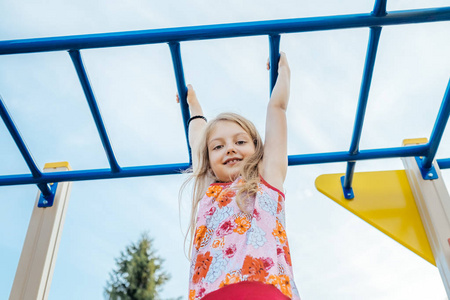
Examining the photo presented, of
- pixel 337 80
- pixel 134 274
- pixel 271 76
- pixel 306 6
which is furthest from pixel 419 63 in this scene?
pixel 134 274

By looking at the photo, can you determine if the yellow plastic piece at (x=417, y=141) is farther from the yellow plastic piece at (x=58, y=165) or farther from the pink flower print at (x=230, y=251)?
the yellow plastic piece at (x=58, y=165)

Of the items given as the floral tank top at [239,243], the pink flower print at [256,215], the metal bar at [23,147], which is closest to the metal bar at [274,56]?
the floral tank top at [239,243]

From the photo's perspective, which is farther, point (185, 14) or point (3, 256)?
point (3, 256)

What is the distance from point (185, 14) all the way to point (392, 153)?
0.94 m

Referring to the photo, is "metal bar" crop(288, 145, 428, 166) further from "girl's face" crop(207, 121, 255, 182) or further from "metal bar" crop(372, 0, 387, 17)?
"metal bar" crop(372, 0, 387, 17)

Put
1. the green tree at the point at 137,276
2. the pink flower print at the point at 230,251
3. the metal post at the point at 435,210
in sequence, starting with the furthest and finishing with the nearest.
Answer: the green tree at the point at 137,276, the metal post at the point at 435,210, the pink flower print at the point at 230,251

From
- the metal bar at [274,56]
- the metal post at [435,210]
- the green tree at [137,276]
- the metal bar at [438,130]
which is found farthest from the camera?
the green tree at [137,276]

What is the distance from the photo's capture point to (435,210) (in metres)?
1.68

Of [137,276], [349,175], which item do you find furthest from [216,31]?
[137,276]

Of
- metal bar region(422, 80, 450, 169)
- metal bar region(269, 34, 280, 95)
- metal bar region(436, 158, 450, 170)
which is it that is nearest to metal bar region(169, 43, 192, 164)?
metal bar region(269, 34, 280, 95)

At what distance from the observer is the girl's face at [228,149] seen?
1365mm

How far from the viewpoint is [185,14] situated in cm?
159

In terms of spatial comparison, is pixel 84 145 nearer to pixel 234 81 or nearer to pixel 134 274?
pixel 234 81

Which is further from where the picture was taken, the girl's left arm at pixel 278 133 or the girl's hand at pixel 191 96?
the girl's hand at pixel 191 96
